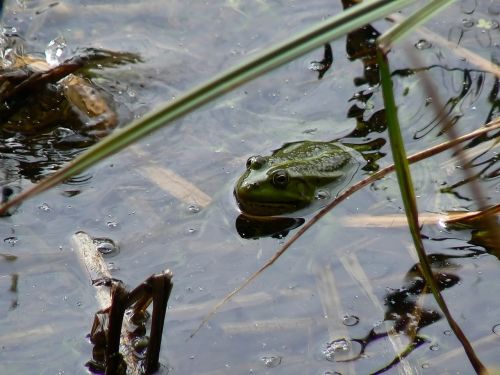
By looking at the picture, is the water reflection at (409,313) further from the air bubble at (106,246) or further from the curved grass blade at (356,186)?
the air bubble at (106,246)

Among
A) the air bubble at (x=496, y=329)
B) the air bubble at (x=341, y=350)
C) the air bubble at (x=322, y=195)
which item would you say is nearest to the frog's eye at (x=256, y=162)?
the air bubble at (x=322, y=195)

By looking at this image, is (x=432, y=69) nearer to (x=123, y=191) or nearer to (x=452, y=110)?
(x=452, y=110)

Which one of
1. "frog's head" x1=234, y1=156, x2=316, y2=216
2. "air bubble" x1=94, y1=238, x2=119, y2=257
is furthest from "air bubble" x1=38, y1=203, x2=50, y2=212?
"frog's head" x1=234, y1=156, x2=316, y2=216

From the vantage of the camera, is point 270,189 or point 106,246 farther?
point 270,189

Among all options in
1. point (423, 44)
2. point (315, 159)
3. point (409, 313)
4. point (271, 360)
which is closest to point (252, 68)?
point (271, 360)

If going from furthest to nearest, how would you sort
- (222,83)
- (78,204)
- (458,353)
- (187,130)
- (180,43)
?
(180,43), (187,130), (78,204), (458,353), (222,83)

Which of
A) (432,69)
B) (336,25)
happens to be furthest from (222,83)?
(432,69)

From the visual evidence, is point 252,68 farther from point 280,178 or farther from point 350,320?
point 280,178
